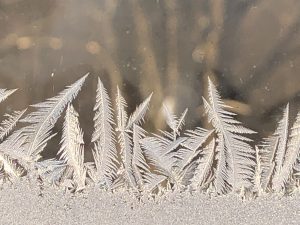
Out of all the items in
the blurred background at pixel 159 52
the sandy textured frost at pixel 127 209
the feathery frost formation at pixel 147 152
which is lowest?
the sandy textured frost at pixel 127 209

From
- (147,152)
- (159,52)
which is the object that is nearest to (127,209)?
(147,152)

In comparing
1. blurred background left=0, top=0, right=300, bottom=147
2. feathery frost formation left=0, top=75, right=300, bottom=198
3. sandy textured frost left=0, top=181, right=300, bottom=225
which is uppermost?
blurred background left=0, top=0, right=300, bottom=147

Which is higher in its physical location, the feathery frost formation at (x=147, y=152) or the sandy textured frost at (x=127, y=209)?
the feathery frost formation at (x=147, y=152)

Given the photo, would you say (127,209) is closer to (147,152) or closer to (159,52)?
(147,152)

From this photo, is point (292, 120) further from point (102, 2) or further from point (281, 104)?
point (102, 2)

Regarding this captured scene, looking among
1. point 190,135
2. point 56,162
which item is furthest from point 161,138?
point 56,162
